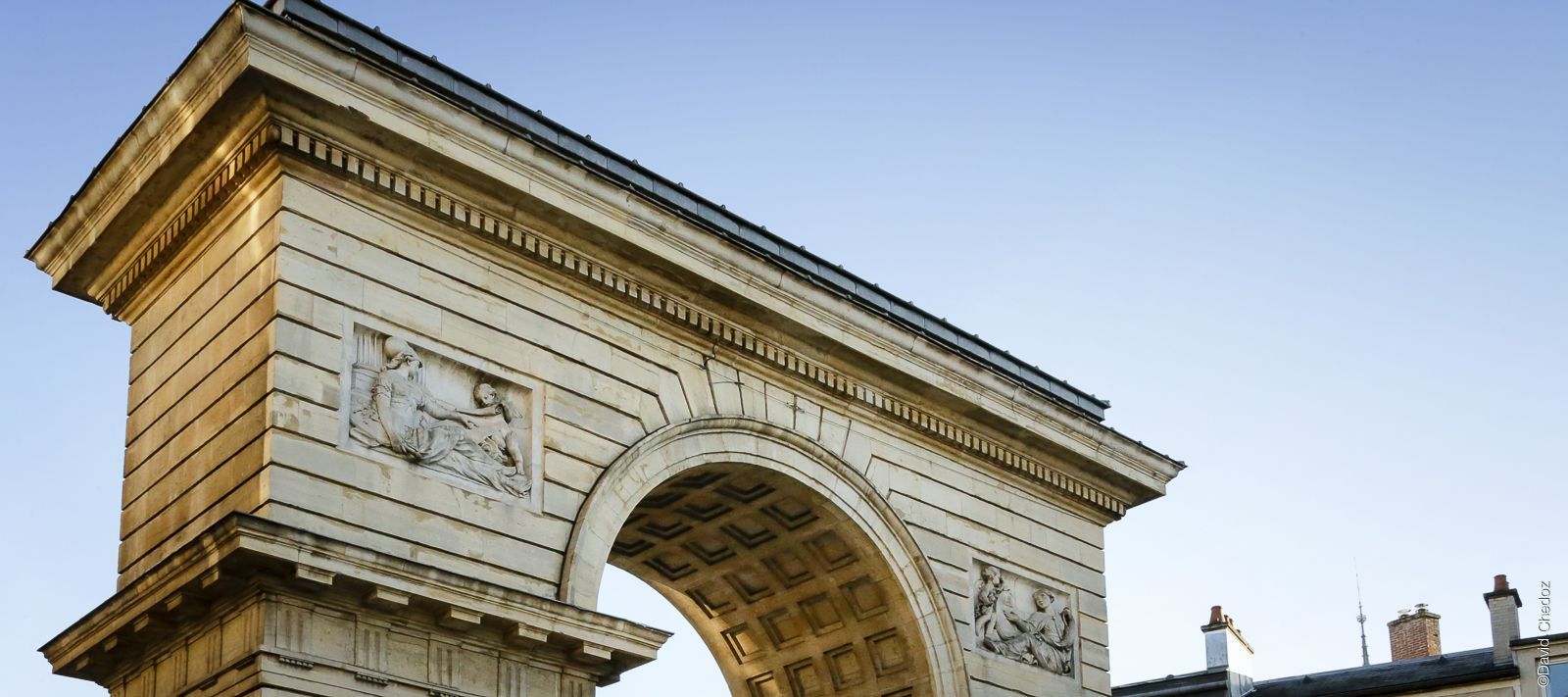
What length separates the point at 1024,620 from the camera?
1020 inches

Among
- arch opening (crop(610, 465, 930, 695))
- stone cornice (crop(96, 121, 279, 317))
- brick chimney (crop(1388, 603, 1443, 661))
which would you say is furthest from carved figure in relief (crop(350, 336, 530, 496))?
brick chimney (crop(1388, 603, 1443, 661))

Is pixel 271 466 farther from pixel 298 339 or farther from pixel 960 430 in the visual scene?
pixel 960 430

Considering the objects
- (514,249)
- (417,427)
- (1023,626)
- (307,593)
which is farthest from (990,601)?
(307,593)

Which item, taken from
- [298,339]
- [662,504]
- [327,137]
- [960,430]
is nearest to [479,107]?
[327,137]

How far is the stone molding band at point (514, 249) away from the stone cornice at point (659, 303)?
0.03ft

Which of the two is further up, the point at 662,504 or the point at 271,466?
the point at 662,504

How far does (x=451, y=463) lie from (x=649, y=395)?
3.20 m

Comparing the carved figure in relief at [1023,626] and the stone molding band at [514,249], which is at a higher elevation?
the stone molding band at [514,249]

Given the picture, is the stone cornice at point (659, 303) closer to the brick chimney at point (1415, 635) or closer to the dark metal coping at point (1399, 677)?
the dark metal coping at point (1399, 677)

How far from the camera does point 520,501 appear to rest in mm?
19641

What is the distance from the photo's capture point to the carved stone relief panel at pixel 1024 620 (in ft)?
83.1

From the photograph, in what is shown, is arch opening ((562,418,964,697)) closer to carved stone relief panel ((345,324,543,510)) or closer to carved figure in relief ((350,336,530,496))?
carved stone relief panel ((345,324,543,510))

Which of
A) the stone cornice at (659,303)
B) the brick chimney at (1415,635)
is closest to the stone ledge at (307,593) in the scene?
the stone cornice at (659,303)

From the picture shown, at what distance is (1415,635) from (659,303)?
2297cm
